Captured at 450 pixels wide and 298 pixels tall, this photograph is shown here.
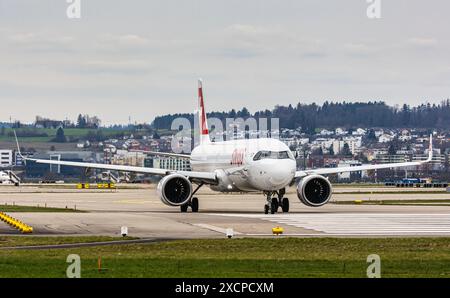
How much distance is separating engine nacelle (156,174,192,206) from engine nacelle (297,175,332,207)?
21.5ft

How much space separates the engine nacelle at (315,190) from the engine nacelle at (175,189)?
6566mm

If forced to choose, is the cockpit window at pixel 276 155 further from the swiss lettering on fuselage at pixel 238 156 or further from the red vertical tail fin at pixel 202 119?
the red vertical tail fin at pixel 202 119

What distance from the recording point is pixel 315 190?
70.4 metres

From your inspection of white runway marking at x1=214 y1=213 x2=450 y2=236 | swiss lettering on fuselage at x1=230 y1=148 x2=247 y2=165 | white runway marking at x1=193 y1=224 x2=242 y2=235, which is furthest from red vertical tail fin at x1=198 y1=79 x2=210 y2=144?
white runway marking at x1=193 y1=224 x2=242 y2=235

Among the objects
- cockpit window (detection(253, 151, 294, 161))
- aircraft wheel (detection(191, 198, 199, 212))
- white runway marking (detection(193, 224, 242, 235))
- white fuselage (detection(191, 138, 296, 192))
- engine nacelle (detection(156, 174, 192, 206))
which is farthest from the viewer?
aircraft wheel (detection(191, 198, 199, 212))

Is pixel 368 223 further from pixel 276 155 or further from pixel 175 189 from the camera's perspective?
pixel 175 189

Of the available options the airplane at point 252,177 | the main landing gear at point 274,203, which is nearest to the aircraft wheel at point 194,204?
the airplane at point 252,177

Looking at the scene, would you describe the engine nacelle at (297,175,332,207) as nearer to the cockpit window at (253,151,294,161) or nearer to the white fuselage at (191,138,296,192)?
the white fuselage at (191,138,296,192)

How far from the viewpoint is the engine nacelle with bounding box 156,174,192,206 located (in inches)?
2746

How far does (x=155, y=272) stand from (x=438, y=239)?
16242mm

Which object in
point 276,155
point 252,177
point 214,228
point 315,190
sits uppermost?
point 276,155

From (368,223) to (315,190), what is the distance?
13413 mm

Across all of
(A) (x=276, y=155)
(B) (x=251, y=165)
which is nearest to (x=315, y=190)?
(B) (x=251, y=165)

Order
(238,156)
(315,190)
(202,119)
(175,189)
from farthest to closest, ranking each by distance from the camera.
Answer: (202,119)
(238,156)
(175,189)
(315,190)
